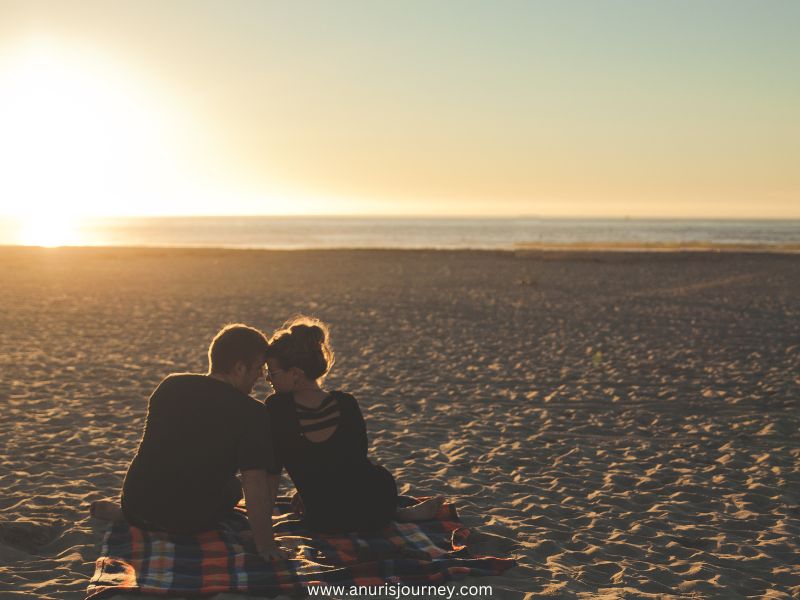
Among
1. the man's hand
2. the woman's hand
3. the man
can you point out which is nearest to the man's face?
the man

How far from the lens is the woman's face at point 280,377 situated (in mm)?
5027

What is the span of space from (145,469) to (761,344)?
42.1 feet

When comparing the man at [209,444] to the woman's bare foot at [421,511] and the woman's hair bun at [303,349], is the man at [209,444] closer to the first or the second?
the woman's hair bun at [303,349]

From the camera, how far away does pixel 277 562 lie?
477cm

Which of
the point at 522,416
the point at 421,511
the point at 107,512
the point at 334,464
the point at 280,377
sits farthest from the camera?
the point at 522,416

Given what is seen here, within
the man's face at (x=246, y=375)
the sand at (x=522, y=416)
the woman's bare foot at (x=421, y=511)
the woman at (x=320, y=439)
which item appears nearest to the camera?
the man's face at (x=246, y=375)

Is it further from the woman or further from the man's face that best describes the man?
the woman

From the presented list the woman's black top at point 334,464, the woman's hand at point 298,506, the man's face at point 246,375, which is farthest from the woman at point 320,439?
the woman's hand at point 298,506

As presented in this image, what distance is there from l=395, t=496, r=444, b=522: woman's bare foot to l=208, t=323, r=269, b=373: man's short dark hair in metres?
1.61

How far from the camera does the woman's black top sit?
5129 mm

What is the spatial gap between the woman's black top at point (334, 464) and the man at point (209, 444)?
30 cm

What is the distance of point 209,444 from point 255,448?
301 mm

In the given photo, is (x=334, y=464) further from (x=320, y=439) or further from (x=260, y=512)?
(x=260, y=512)

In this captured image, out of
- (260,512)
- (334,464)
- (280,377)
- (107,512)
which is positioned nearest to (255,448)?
(260,512)
